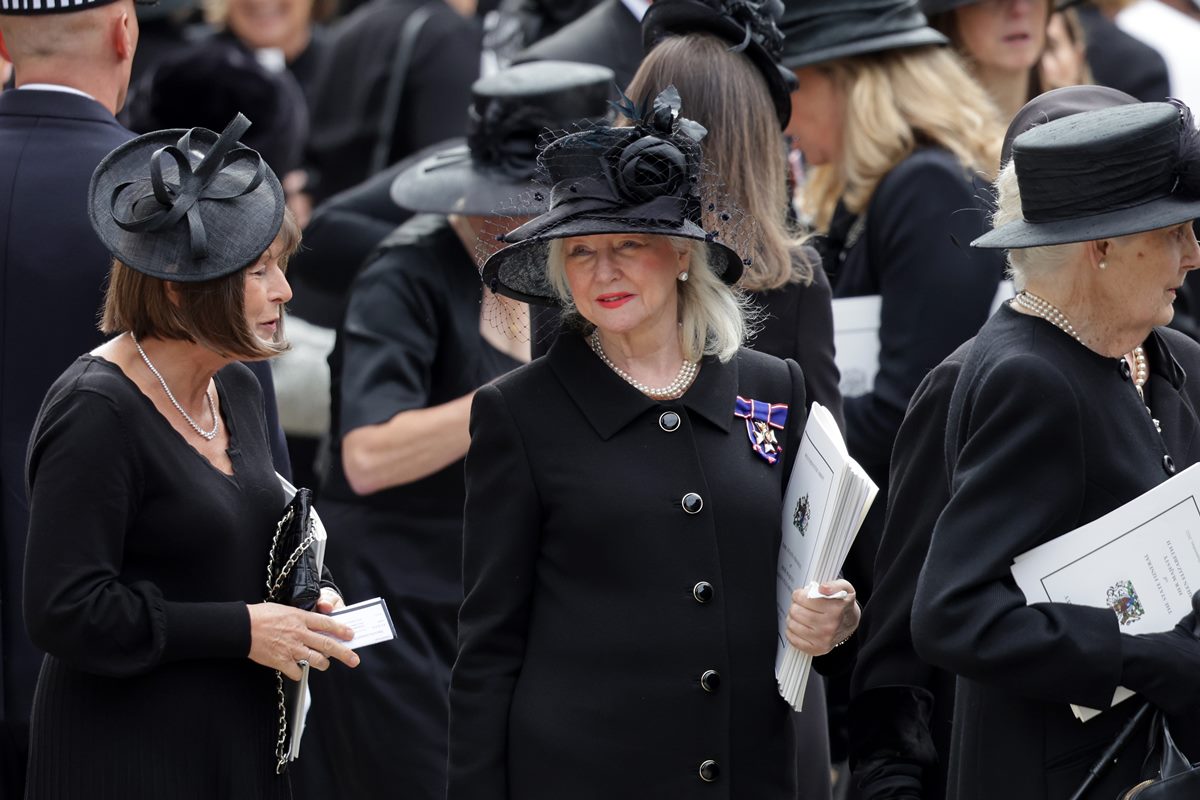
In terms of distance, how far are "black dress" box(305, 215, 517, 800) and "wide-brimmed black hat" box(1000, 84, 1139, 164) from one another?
1.64 metres

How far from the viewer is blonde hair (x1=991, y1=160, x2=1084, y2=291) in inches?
124

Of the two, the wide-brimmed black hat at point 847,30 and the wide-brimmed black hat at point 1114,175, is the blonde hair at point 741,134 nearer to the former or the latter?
the wide-brimmed black hat at point 847,30

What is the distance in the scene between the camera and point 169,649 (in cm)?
340

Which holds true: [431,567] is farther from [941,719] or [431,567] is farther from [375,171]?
[375,171]

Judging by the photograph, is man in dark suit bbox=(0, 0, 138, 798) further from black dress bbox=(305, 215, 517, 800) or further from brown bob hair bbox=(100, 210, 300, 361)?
black dress bbox=(305, 215, 517, 800)

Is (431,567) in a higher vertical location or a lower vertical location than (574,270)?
lower

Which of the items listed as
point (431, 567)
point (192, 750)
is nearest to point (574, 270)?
point (192, 750)

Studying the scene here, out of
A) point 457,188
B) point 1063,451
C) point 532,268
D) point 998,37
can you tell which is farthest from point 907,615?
point 998,37

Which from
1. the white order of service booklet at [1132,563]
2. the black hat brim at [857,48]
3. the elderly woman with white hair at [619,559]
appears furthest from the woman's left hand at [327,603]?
the black hat brim at [857,48]

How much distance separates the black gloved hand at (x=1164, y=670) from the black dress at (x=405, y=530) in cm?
211

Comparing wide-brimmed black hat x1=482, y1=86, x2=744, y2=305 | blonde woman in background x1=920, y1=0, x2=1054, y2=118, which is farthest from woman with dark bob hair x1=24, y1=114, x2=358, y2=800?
blonde woman in background x1=920, y1=0, x2=1054, y2=118

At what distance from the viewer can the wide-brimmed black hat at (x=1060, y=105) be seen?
3.50 metres

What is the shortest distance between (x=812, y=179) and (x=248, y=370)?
2.23 m

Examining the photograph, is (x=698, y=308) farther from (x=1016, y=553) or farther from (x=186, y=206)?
(x=186, y=206)
